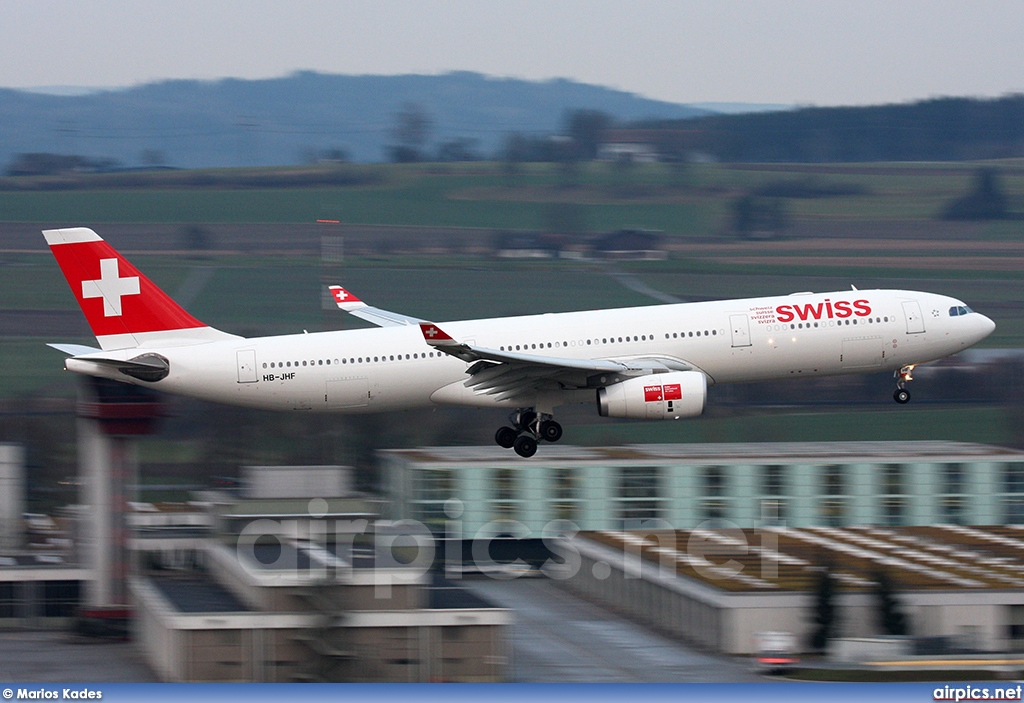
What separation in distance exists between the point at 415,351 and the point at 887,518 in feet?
130

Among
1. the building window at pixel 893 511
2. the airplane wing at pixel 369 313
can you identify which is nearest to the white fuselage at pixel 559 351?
the airplane wing at pixel 369 313

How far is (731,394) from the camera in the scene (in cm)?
12688

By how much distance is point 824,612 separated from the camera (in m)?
54.3

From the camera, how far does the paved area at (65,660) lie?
186 feet

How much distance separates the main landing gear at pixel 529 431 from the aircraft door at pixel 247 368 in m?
8.77

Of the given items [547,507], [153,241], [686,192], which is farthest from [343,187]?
[547,507]

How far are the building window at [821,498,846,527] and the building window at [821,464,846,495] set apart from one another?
0.58m

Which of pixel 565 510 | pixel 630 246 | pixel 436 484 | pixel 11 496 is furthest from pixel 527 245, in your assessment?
pixel 436 484

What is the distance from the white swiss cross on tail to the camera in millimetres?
47125

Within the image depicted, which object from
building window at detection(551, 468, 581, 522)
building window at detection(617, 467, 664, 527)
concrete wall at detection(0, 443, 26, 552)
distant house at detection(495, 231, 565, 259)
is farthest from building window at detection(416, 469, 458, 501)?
distant house at detection(495, 231, 565, 259)

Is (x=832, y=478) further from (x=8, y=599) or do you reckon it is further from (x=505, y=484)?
(x=8, y=599)

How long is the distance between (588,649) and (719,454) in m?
16.6

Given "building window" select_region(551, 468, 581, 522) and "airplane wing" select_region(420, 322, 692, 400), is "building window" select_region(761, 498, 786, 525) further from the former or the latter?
"airplane wing" select_region(420, 322, 692, 400)

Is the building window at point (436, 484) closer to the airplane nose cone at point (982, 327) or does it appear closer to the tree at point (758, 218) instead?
the airplane nose cone at point (982, 327)
